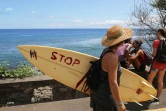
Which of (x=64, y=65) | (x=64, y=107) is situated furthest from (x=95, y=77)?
(x=64, y=107)

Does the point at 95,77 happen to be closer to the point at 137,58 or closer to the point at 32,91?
the point at 32,91

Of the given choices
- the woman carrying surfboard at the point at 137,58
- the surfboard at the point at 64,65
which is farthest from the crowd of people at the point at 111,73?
the woman carrying surfboard at the point at 137,58


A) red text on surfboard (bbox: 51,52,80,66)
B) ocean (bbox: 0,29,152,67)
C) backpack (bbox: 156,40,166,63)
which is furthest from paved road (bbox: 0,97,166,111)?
ocean (bbox: 0,29,152,67)

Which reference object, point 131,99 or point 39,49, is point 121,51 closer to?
point 131,99

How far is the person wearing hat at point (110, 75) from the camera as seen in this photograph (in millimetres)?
2447

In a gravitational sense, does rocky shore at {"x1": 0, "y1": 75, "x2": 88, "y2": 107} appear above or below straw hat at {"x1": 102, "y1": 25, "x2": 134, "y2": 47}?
below

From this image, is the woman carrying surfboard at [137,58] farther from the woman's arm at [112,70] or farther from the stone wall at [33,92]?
the woman's arm at [112,70]

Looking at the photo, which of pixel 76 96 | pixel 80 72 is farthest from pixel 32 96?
pixel 80 72

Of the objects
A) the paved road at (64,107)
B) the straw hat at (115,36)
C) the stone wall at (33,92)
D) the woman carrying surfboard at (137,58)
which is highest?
the straw hat at (115,36)

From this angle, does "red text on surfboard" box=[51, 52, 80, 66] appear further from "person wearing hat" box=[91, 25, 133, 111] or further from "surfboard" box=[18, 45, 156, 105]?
"person wearing hat" box=[91, 25, 133, 111]

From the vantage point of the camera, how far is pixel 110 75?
8.04 feet

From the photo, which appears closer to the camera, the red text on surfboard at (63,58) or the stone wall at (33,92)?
the red text on surfboard at (63,58)

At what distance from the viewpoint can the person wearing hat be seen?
2447 mm

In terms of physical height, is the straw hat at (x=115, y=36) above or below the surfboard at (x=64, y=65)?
above
